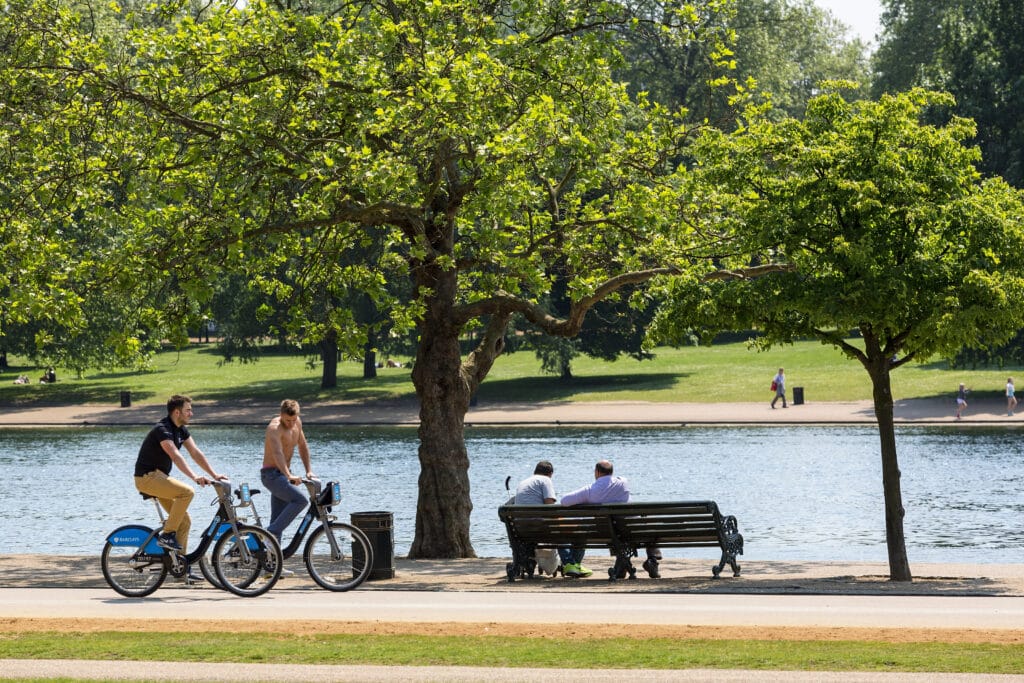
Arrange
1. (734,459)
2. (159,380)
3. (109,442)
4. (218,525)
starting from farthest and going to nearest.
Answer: (159,380) → (109,442) → (734,459) → (218,525)

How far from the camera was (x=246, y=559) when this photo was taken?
13133 millimetres

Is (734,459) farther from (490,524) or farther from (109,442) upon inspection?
(109,442)

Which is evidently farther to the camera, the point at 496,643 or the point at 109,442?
the point at 109,442

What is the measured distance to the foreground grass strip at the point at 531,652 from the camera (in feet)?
30.0

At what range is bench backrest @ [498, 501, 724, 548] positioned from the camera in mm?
15070

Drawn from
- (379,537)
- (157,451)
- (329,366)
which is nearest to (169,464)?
(157,451)

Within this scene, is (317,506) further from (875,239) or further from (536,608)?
(875,239)

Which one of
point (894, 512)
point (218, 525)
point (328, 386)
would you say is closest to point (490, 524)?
point (894, 512)

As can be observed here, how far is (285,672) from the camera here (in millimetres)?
8945

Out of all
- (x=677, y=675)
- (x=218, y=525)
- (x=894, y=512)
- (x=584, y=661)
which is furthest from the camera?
(x=894, y=512)

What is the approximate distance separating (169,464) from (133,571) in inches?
42.6

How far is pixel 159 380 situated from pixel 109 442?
86.4 feet

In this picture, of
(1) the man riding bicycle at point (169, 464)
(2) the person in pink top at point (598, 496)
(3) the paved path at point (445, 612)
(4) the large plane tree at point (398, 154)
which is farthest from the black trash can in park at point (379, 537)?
(4) the large plane tree at point (398, 154)

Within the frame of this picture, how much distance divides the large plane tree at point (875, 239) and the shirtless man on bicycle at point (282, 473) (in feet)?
15.0
